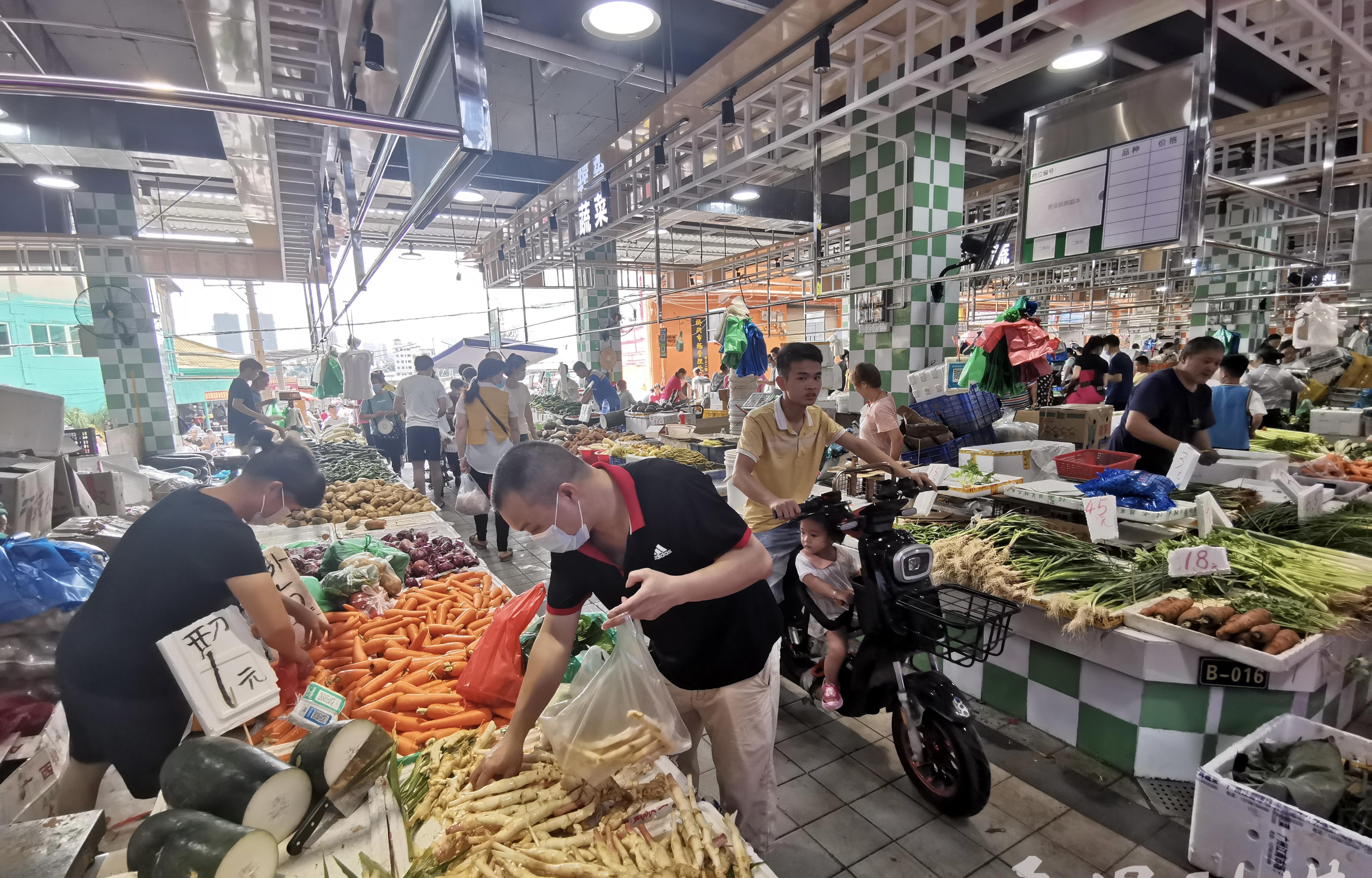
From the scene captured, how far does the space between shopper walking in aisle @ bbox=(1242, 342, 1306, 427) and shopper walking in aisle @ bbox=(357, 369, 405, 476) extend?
1271 centimetres

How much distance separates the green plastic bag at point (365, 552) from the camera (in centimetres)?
402

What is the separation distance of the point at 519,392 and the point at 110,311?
6812 millimetres

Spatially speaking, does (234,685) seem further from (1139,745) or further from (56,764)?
(1139,745)

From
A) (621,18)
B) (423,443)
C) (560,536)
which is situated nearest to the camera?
(560,536)

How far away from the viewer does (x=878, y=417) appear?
16.2ft

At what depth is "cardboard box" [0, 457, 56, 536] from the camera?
369cm

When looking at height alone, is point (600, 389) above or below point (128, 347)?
below

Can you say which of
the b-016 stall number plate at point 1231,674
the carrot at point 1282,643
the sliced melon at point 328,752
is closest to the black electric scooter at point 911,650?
the b-016 stall number plate at point 1231,674

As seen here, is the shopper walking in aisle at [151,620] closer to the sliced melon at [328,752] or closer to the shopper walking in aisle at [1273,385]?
the sliced melon at [328,752]

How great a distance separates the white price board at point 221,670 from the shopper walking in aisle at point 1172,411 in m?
5.17

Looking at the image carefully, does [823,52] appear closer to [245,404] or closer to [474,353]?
[245,404]

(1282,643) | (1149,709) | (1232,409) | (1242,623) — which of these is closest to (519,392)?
(1149,709)

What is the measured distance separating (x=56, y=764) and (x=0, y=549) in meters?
0.98

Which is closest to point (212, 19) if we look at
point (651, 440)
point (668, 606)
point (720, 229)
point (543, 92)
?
point (668, 606)
